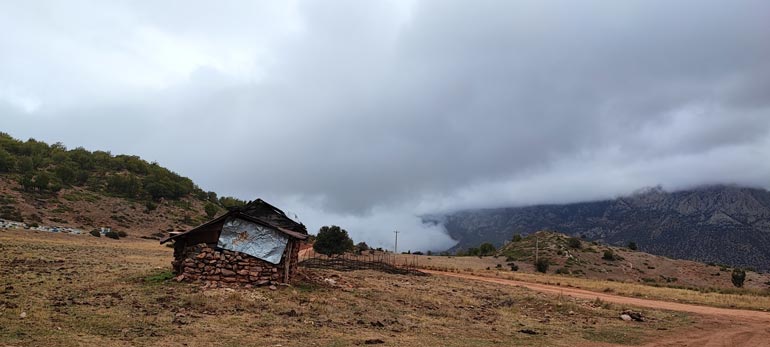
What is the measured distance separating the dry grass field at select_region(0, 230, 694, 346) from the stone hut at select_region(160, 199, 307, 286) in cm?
103

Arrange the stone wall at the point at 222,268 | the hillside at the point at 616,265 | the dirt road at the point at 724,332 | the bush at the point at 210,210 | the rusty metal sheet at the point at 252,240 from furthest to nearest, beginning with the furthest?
the bush at the point at 210,210
the hillside at the point at 616,265
the rusty metal sheet at the point at 252,240
the stone wall at the point at 222,268
the dirt road at the point at 724,332

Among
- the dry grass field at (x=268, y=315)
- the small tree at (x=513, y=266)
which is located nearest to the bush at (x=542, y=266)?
the small tree at (x=513, y=266)

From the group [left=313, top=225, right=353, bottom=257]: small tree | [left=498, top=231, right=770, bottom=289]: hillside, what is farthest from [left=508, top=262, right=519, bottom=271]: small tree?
[left=313, top=225, right=353, bottom=257]: small tree

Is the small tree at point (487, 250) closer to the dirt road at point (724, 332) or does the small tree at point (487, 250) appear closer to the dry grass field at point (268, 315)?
the dirt road at point (724, 332)

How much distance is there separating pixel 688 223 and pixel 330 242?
9730cm

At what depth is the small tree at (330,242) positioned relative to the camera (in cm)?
5503

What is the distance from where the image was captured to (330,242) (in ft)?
180

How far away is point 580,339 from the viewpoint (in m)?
15.0

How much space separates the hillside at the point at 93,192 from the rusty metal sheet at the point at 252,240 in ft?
143

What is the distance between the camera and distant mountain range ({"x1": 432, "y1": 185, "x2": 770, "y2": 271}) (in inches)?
3829

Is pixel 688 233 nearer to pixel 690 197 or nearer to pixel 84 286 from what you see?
pixel 690 197

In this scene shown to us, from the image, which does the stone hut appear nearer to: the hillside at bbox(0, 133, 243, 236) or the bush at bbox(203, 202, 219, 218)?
the hillside at bbox(0, 133, 243, 236)

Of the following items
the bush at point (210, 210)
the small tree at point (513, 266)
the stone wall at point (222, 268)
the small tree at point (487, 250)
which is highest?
the bush at point (210, 210)

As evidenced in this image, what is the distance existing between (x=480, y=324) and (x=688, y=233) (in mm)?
111717
